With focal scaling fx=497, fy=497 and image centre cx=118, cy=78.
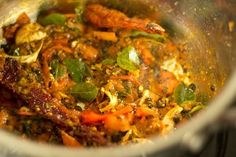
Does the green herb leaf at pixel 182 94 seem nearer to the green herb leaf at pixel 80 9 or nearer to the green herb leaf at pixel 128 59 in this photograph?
the green herb leaf at pixel 128 59

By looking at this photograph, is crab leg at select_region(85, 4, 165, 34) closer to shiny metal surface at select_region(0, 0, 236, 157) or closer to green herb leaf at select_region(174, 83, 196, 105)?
shiny metal surface at select_region(0, 0, 236, 157)

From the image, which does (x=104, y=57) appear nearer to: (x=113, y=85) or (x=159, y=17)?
(x=113, y=85)

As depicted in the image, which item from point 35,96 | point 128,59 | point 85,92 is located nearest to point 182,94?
point 128,59

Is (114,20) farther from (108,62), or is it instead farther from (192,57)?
(192,57)

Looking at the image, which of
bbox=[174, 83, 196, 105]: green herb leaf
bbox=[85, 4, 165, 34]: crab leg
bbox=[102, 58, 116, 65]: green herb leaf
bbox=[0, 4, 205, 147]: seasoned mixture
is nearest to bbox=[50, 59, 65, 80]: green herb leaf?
bbox=[0, 4, 205, 147]: seasoned mixture

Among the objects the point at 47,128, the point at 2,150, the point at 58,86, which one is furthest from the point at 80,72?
the point at 2,150

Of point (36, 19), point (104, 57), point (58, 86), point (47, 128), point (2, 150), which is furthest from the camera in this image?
point (36, 19)
